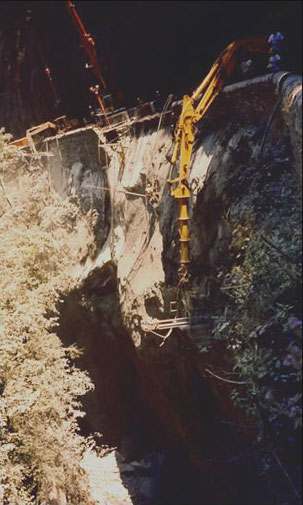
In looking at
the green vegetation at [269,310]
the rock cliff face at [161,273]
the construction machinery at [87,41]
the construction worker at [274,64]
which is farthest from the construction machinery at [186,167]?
the construction machinery at [87,41]

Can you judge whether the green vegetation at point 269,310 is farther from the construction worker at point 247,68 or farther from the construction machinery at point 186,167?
the construction worker at point 247,68

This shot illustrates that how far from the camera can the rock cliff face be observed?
8.24 meters

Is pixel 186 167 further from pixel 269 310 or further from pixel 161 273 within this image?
pixel 269 310

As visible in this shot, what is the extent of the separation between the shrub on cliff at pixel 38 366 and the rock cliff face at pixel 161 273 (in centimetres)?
98

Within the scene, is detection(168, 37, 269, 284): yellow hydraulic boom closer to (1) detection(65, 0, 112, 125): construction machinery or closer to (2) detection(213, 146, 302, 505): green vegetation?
(2) detection(213, 146, 302, 505): green vegetation

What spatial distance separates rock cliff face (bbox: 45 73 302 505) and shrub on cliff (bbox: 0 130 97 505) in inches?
38.7

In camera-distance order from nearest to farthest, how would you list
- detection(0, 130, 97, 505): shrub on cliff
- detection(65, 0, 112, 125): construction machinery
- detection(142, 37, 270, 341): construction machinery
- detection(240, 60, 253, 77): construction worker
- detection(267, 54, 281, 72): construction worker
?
detection(267, 54, 281, 72): construction worker → detection(0, 130, 97, 505): shrub on cliff → detection(142, 37, 270, 341): construction machinery → detection(240, 60, 253, 77): construction worker → detection(65, 0, 112, 125): construction machinery

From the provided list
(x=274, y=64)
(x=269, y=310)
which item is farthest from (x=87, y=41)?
(x=269, y=310)

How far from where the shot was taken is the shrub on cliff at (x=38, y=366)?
28.0 ft

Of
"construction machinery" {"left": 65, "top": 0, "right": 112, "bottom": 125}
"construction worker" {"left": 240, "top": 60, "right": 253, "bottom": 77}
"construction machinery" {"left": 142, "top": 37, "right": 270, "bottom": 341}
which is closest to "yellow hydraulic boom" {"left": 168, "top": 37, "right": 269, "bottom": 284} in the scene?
"construction machinery" {"left": 142, "top": 37, "right": 270, "bottom": 341}

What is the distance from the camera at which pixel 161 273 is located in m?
9.95

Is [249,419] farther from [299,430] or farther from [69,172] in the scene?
[69,172]

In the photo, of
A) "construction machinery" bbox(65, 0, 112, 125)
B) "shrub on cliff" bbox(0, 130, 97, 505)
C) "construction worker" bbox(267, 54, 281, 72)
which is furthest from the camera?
"construction machinery" bbox(65, 0, 112, 125)

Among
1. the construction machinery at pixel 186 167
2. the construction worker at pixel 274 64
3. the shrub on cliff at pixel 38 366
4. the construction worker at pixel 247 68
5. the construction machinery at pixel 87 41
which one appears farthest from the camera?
the construction machinery at pixel 87 41
